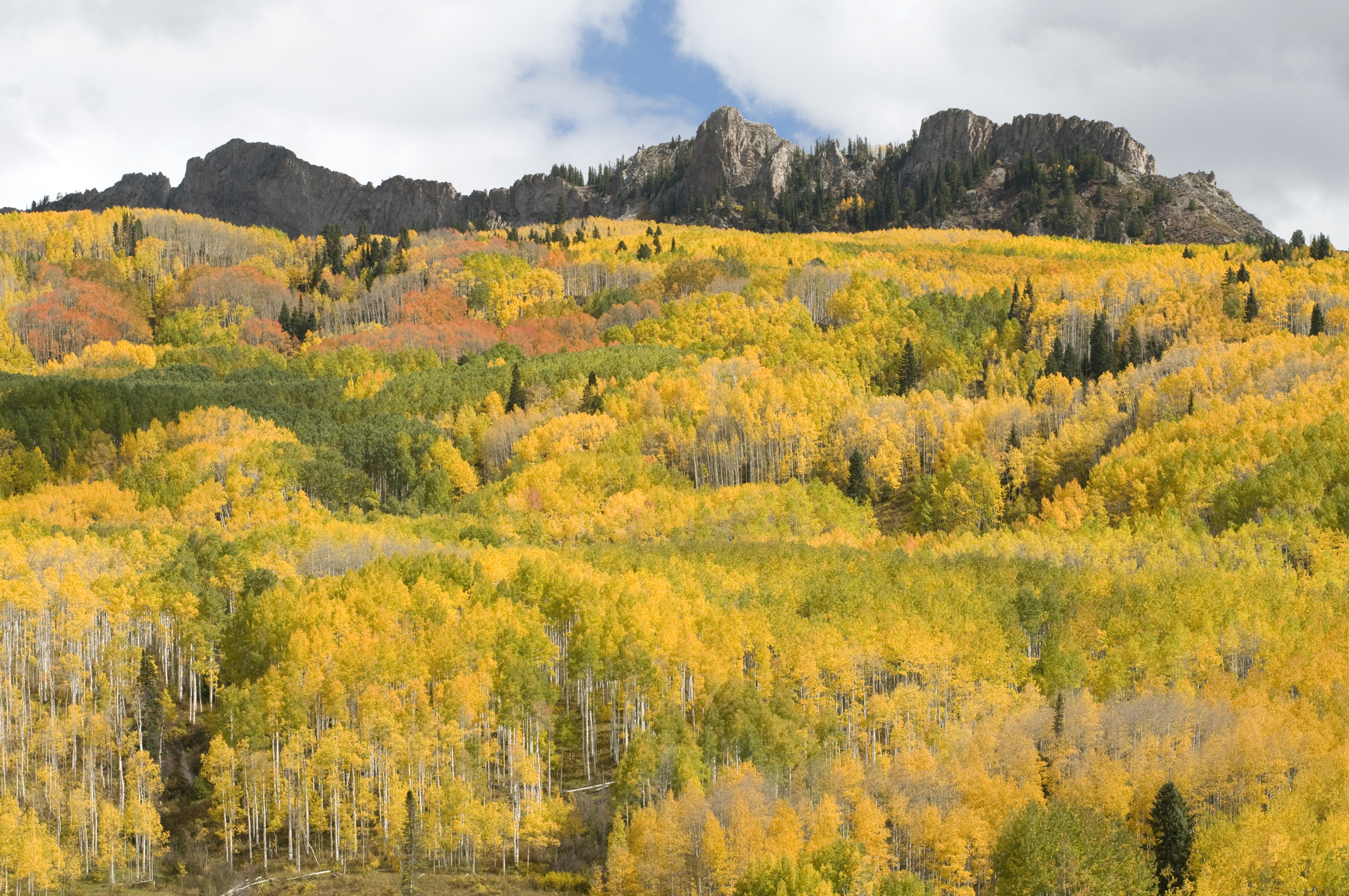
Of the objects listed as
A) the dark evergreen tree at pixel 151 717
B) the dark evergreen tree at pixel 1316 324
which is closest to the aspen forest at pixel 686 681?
the dark evergreen tree at pixel 151 717

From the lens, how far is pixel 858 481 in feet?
565

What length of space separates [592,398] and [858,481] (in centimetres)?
4124

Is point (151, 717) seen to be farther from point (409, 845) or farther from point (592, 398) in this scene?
point (592, 398)

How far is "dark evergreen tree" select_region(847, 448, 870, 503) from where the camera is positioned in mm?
172000

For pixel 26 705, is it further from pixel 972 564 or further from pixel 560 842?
pixel 972 564

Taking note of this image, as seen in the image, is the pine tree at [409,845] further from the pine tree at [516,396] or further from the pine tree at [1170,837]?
the pine tree at [516,396]

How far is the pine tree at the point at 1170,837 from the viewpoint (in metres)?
78.4

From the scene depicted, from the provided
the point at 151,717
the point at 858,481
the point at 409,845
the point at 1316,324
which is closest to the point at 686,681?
the point at 409,845

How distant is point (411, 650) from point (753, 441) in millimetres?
85897

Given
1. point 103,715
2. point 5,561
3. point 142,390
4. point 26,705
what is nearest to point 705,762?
point 103,715

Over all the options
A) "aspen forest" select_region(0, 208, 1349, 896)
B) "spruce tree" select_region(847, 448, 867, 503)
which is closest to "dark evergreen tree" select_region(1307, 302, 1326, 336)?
"aspen forest" select_region(0, 208, 1349, 896)

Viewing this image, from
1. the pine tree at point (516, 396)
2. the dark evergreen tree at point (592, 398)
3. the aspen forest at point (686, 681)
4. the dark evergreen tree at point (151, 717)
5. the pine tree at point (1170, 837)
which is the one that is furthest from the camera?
the pine tree at point (516, 396)

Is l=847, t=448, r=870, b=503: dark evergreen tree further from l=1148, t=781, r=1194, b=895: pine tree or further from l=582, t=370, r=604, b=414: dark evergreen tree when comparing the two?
l=1148, t=781, r=1194, b=895: pine tree

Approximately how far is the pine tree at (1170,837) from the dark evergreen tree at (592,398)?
114588 mm
